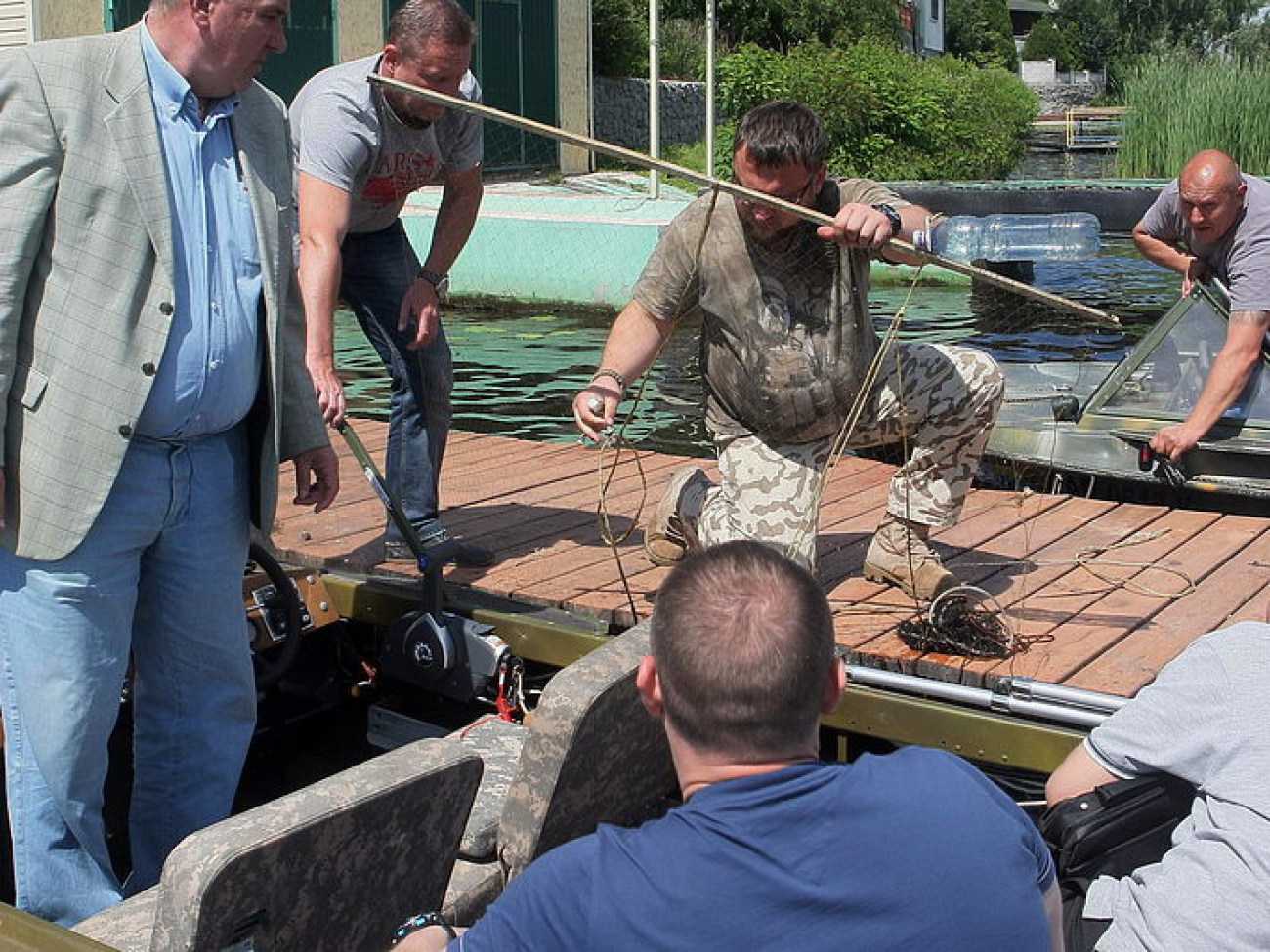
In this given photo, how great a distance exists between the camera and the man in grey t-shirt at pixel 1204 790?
2.54m

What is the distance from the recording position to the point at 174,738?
3.62 metres

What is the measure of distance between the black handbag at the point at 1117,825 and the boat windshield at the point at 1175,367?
397 cm

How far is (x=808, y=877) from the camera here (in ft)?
6.16

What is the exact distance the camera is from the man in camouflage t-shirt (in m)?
4.79

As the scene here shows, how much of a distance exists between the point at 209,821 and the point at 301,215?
1.93m

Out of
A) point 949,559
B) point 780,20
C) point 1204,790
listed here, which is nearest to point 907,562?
point 949,559

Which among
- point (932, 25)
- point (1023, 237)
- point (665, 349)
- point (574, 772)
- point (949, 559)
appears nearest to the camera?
point (574, 772)

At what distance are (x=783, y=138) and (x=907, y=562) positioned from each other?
147 centimetres

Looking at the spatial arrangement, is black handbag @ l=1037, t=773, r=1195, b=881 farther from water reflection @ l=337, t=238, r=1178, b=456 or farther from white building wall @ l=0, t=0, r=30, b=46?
white building wall @ l=0, t=0, r=30, b=46

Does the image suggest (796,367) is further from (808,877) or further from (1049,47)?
(1049,47)

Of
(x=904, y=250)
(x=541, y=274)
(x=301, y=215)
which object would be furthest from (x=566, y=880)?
(x=541, y=274)

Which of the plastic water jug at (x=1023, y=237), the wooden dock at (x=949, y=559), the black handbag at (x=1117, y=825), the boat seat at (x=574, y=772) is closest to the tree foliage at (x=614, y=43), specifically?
the plastic water jug at (x=1023, y=237)

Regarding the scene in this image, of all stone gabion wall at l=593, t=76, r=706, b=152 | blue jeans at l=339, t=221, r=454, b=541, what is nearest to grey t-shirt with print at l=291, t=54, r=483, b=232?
blue jeans at l=339, t=221, r=454, b=541

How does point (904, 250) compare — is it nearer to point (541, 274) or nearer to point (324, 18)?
point (541, 274)
